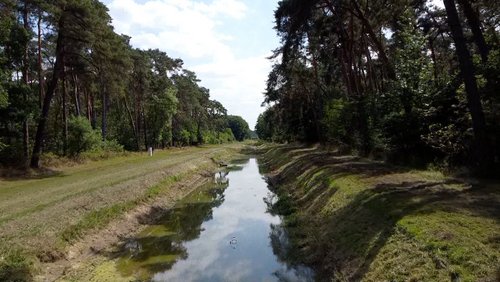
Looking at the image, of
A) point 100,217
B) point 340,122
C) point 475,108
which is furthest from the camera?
point 340,122

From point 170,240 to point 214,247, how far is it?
7.08 feet

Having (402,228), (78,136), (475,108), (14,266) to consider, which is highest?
(475,108)

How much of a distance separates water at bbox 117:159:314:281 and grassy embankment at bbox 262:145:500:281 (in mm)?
925

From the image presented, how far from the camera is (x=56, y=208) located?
653 inches

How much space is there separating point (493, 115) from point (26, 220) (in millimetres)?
16184

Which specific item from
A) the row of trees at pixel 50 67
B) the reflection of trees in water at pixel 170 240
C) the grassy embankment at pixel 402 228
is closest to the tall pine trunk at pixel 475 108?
the grassy embankment at pixel 402 228

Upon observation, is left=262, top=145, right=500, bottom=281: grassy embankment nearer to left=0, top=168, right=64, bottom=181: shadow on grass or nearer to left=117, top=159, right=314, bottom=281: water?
left=117, top=159, right=314, bottom=281: water

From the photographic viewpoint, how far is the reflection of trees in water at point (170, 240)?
43.5 ft

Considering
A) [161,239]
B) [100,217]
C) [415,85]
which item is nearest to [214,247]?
[161,239]

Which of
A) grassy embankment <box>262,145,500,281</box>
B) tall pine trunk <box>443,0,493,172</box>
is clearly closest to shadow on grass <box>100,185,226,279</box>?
→ grassy embankment <box>262,145,500,281</box>

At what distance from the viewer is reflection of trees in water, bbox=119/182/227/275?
1325 centimetres

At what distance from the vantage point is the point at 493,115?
13680 millimetres

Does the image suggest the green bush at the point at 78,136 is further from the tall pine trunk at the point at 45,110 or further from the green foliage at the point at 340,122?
the green foliage at the point at 340,122

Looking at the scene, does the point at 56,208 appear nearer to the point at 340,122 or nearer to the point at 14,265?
the point at 14,265
